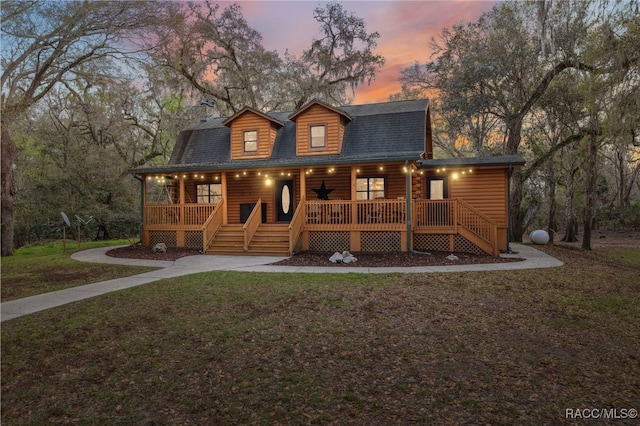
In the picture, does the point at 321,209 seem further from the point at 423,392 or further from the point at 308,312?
the point at 423,392

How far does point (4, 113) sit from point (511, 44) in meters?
22.4

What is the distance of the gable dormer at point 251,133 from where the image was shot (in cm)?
1666

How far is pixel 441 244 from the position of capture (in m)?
13.5

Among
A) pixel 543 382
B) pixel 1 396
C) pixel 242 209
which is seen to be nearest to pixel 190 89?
pixel 242 209

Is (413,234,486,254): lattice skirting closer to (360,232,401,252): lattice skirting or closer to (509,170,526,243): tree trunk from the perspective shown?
(360,232,401,252): lattice skirting

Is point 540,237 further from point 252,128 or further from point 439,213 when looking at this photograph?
point 252,128

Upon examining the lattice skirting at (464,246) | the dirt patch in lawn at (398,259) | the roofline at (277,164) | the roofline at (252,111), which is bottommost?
the dirt patch in lawn at (398,259)

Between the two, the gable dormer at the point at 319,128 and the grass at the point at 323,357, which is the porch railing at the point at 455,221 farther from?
the grass at the point at 323,357

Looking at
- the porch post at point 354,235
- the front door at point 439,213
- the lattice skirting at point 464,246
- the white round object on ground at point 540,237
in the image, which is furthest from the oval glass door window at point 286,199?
the white round object on ground at point 540,237

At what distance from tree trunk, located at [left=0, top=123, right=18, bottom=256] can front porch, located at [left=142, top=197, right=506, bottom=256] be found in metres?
7.62

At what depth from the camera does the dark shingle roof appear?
48.2ft

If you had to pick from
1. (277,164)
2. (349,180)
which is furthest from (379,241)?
(277,164)

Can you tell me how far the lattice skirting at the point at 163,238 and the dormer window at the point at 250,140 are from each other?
506 centimetres

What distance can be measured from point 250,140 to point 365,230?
724 cm
